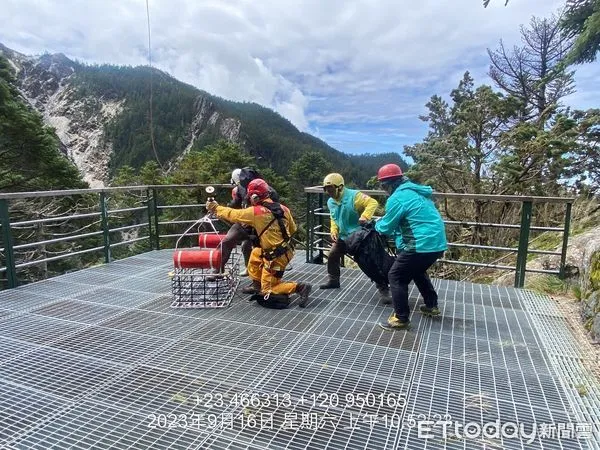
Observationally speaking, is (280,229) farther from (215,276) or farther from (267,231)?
(215,276)

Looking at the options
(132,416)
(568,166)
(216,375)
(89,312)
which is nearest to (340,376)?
(216,375)

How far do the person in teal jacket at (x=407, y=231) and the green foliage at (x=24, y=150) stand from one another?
54.7 feet

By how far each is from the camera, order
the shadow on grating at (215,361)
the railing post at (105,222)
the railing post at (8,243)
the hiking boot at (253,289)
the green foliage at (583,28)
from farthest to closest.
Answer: the green foliage at (583,28), the railing post at (105,222), the railing post at (8,243), the hiking boot at (253,289), the shadow on grating at (215,361)

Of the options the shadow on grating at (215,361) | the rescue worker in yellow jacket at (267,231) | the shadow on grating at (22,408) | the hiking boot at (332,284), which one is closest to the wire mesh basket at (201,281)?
the rescue worker in yellow jacket at (267,231)

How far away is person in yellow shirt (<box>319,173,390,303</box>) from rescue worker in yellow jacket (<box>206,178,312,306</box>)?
0.66 metres

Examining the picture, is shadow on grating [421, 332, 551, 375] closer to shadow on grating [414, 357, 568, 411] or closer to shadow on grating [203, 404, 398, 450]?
shadow on grating [414, 357, 568, 411]

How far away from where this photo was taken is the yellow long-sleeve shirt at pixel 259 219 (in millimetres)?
3684

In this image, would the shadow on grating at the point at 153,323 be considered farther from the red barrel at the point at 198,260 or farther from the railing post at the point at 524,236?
the railing post at the point at 524,236

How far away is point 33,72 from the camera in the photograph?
313 feet

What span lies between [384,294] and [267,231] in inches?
56.0

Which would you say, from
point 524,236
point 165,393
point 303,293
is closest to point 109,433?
point 165,393

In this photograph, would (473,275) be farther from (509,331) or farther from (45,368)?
(45,368)

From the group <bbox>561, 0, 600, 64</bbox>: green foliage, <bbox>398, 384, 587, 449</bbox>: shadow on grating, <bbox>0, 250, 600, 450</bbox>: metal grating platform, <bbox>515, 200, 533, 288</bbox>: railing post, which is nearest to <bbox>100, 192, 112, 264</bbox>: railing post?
<bbox>0, 250, 600, 450</bbox>: metal grating platform

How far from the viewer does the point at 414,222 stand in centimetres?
325
